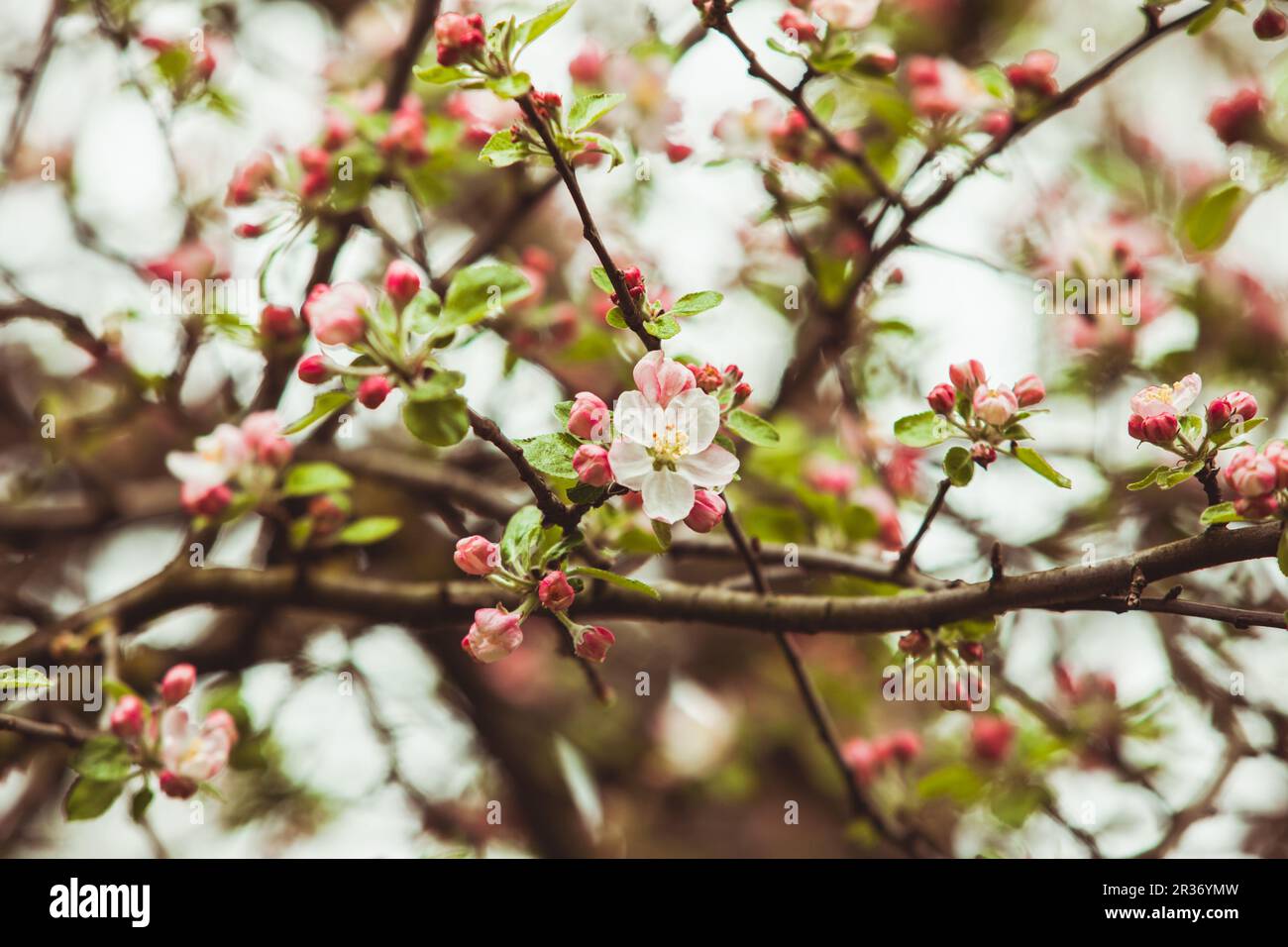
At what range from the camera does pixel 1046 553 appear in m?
2.10

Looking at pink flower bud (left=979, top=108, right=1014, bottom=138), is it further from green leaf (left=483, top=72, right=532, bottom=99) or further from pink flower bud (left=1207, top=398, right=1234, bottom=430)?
green leaf (left=483, top=72, right=532, bottom=99)

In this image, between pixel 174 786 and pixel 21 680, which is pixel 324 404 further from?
pixel 174 786

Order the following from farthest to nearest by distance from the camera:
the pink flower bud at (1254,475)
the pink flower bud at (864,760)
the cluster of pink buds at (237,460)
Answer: the pink flower bud at (864,760) → the cluster of pink buds at (237,460) → the pink flower bud at (1254,475)

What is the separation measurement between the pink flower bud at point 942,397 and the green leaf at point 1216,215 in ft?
1.98

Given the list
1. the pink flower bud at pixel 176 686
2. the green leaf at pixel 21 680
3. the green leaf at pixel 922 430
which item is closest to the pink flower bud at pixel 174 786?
the pink flower bud at pixel 176 686

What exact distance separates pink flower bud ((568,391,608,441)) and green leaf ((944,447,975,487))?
0.37 m

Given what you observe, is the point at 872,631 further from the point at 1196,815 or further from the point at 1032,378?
the point at 1196,815

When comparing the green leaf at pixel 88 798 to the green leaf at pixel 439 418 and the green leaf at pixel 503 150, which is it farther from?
the green leaf at pixel 503 150

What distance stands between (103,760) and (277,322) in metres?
0.66

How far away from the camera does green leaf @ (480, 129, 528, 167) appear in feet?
3.27

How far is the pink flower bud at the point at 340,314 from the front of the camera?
3.00 feet

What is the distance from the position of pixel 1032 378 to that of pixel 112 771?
1235 millimetres

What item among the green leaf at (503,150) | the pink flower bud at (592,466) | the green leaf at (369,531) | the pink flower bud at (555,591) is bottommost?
the pink flower bud at (555,591)
